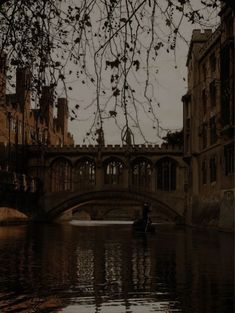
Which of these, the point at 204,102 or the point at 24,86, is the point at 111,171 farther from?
the point at 24,86

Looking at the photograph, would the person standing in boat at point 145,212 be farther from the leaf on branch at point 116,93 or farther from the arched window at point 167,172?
the leaf on branch at point 116,93

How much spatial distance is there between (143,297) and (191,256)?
9.33 meters

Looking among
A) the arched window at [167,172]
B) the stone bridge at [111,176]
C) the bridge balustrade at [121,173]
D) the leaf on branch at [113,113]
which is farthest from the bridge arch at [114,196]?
the leaf on branch at [113,113]

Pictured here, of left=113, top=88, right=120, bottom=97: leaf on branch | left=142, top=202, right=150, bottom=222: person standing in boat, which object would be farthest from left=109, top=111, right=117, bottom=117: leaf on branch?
left=142, top=202, right=150, bottom=222: person standing in boat

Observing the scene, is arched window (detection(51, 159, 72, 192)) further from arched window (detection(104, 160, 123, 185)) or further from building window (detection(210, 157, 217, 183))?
building window (detection(210, 157, 217, 183))

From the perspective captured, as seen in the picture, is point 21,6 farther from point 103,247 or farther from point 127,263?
point 103,247

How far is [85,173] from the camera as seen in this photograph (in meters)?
60.3

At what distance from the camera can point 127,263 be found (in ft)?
59.6

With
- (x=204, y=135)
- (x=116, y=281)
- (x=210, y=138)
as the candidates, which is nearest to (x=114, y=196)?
(x=204, y=135)

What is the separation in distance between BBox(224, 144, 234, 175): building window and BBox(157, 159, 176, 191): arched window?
21416 millimetres

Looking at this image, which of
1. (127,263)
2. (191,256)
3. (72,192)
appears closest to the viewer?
(127,263)

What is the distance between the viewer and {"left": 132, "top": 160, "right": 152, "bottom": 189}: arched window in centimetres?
5844

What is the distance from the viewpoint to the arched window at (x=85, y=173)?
5916 centimetres

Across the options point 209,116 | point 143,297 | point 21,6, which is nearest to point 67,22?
point 21,6
